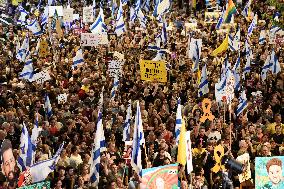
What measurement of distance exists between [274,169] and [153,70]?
22.8ft

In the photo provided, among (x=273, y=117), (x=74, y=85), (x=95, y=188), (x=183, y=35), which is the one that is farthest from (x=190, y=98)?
(x=183, y=35)

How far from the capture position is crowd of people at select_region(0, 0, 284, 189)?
11.1 meters

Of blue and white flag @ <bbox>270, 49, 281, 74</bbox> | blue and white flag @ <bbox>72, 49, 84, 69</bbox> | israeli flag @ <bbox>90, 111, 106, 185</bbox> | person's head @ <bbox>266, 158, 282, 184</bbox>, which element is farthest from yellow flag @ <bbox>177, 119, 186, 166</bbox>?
blue and white flag @ <bbox>72, 49, 84, 69</bbox>

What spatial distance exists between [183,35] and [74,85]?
29.7 ft

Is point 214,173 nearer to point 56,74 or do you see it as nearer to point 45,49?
point 56,74

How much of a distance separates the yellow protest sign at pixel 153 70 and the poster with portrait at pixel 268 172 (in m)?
6.64

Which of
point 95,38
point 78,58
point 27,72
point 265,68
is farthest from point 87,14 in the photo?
point 265,68

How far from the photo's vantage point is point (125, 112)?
49.4 feet

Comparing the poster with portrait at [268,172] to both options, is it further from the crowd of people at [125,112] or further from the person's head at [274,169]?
the crowd of people at [125,112]

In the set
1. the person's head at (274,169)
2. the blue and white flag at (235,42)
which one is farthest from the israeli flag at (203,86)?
the person's head at (274,169)

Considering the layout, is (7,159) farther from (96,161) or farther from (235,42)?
(235,42)

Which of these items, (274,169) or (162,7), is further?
(162,7)

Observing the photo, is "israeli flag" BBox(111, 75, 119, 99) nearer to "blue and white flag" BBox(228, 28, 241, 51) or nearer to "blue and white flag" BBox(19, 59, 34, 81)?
"blue and white flag" BBox(19, 59, 34, 81)

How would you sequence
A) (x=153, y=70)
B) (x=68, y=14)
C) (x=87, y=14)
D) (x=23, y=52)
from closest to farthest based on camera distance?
(x=153, y=70) → (x=23, y=52) → (x=68, y=14) → (x=87, y=14)
